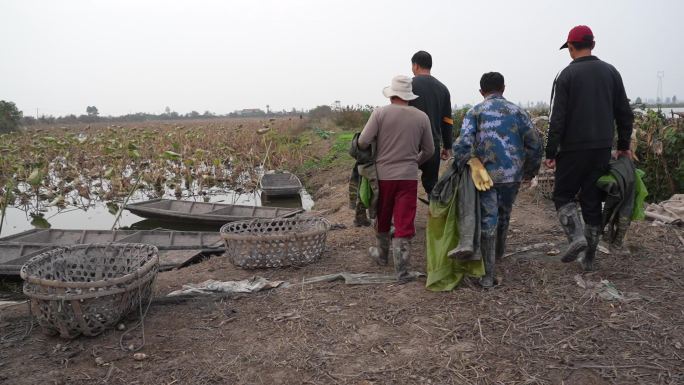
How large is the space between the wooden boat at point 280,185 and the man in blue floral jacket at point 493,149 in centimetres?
815

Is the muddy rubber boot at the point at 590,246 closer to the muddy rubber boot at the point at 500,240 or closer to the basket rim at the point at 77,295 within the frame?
the muddy rubber boot at the point at 500,240

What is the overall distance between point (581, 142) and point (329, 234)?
11.9ft

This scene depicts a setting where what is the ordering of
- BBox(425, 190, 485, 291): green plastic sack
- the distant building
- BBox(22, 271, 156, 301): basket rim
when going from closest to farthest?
BBox(22, 271, 156, 301): basket rim
BBox(425, 190, 485, 291): green plastic sack
the distant building

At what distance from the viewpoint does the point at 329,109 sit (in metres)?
32.5

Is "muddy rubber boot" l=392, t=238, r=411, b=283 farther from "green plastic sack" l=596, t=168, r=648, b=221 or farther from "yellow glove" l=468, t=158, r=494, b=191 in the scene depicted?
"green plastic sack" l=596, t=168, r=648, b=221

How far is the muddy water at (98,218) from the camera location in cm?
1056

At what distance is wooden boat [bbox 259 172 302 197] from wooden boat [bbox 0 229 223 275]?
4.17 m

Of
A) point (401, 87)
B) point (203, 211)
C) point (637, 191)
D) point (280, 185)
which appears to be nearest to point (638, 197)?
point (637, 191)

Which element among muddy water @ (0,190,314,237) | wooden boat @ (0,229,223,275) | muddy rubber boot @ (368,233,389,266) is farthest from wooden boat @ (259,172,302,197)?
muddy rubber boot @ (368,233,389,266)

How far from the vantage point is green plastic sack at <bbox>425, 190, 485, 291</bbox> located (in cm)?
392

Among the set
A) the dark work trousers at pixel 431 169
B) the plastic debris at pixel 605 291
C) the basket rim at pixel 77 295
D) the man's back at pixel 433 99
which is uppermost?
the man's back at pixel 433 99

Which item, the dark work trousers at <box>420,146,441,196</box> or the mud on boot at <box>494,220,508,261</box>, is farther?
the dark work trousers at <box>420,146,441,196</box>

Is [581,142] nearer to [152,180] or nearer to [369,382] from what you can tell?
[369,382]

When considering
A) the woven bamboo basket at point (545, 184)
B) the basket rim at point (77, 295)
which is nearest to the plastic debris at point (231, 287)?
the basket rim at point (77, 295)
